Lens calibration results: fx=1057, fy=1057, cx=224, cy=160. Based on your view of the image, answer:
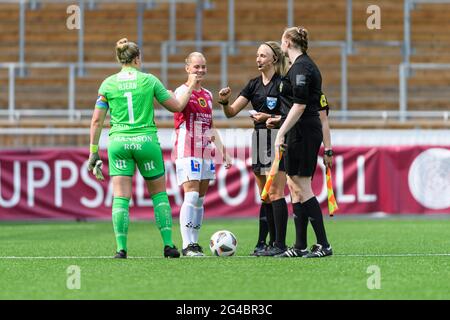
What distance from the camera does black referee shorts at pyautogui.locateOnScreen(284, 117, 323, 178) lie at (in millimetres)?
9047

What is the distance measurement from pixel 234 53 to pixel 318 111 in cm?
1269

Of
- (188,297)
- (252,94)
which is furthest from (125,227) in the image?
(188,297)

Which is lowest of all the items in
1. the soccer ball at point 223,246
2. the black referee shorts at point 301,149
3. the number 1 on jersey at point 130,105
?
the soccer ball at point 223,246

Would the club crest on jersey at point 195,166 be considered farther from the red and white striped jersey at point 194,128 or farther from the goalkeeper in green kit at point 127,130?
the goalkeeper in green kit at point 127,130

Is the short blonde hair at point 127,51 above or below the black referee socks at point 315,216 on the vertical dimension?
above

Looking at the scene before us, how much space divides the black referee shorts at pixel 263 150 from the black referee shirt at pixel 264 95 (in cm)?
12

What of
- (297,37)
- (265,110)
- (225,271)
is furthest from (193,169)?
(225,271)

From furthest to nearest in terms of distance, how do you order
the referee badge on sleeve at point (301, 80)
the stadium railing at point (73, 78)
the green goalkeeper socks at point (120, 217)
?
the stadium railing at point (73, 78)
the green goalkeeper socks at point (120, 217)
the referee badge on sleeve at point (301, 80)

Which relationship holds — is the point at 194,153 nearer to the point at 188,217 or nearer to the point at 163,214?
the point at 188,217

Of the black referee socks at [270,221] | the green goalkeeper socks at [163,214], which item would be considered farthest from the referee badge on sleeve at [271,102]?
the green goalkeeper socks at [163,214]

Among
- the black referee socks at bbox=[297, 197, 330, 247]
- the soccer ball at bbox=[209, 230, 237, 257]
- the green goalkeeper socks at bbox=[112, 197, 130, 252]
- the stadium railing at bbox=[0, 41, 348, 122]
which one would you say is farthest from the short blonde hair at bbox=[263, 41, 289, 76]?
the stadium railing at bbox=[0, 41, 348, 122]

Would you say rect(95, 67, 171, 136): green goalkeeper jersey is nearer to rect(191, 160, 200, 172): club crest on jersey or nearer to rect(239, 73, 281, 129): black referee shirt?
rect(191, 160, 200, 172): club crest on jersey

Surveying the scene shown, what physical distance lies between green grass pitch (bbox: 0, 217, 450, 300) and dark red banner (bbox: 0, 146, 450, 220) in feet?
12.5

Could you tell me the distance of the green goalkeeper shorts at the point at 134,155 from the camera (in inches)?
356
